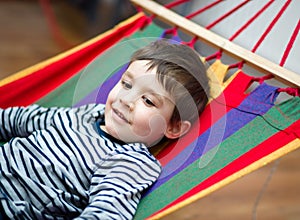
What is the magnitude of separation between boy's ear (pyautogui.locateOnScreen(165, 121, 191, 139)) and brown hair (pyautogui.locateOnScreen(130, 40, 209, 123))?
1cm

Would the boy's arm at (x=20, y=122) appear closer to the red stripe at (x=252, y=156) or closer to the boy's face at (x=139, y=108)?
the boy's face at (x=139, y=108)

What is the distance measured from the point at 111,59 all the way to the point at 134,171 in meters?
0.44

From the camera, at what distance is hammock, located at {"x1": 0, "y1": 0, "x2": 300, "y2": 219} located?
971 mm

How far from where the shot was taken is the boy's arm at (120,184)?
2.90 feet

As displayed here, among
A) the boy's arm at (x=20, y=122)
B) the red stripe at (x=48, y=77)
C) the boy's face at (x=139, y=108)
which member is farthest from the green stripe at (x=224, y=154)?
the red stripe at (x=48, y=77)

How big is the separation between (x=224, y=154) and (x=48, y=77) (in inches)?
19.9

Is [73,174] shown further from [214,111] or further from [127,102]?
[214,111]

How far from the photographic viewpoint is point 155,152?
1073 mm

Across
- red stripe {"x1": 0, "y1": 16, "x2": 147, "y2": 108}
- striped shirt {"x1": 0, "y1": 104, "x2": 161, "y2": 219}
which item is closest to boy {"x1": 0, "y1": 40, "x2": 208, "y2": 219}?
striped shirt {"x1": 0, "y1": 104, "x2": 161, "y2": 219}

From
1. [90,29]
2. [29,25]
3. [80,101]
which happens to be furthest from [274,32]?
[29,25]

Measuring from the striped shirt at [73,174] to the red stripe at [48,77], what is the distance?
200mm

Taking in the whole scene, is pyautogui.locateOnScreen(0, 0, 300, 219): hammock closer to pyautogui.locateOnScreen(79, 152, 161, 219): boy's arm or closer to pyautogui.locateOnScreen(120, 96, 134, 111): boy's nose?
pyautogui.locateOnScreen(79, 152, 161, 219): boy's arm

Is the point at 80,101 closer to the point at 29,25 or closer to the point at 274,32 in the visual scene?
the point at 274,32

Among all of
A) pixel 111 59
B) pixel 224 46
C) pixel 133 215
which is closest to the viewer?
pixel 133 215
